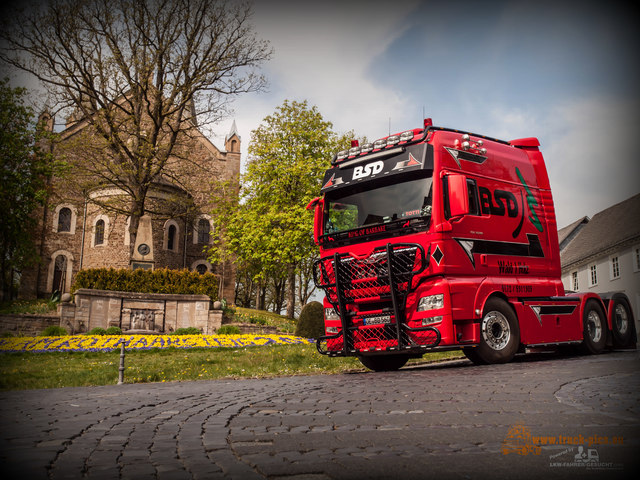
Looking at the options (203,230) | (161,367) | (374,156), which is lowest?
(161,367)

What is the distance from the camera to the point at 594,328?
12.4 m

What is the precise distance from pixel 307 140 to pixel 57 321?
17536 millimetres

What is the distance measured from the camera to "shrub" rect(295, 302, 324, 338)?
22125 mm

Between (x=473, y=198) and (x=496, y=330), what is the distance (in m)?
2.44

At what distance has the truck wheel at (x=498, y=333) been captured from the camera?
973 centimetres

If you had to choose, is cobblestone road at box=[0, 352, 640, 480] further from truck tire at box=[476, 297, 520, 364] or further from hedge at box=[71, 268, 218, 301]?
hedge at box=[71, 268, 218, 301]

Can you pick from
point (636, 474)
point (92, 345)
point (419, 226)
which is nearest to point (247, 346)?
point (92, 345)

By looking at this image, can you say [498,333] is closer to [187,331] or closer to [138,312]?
[187,331]

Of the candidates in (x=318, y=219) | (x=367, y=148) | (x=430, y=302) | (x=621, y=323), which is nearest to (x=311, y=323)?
(x=318, y=219)

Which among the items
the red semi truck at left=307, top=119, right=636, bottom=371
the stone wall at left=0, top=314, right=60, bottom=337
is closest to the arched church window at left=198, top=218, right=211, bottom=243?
the stone wall at left=0, top=314, right=60, bottom=337

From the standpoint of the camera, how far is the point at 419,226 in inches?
370

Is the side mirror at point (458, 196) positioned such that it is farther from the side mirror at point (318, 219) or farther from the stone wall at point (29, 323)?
the stone wall at point (29, 323)

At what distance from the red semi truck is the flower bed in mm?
9027

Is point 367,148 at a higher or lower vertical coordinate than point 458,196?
higher
